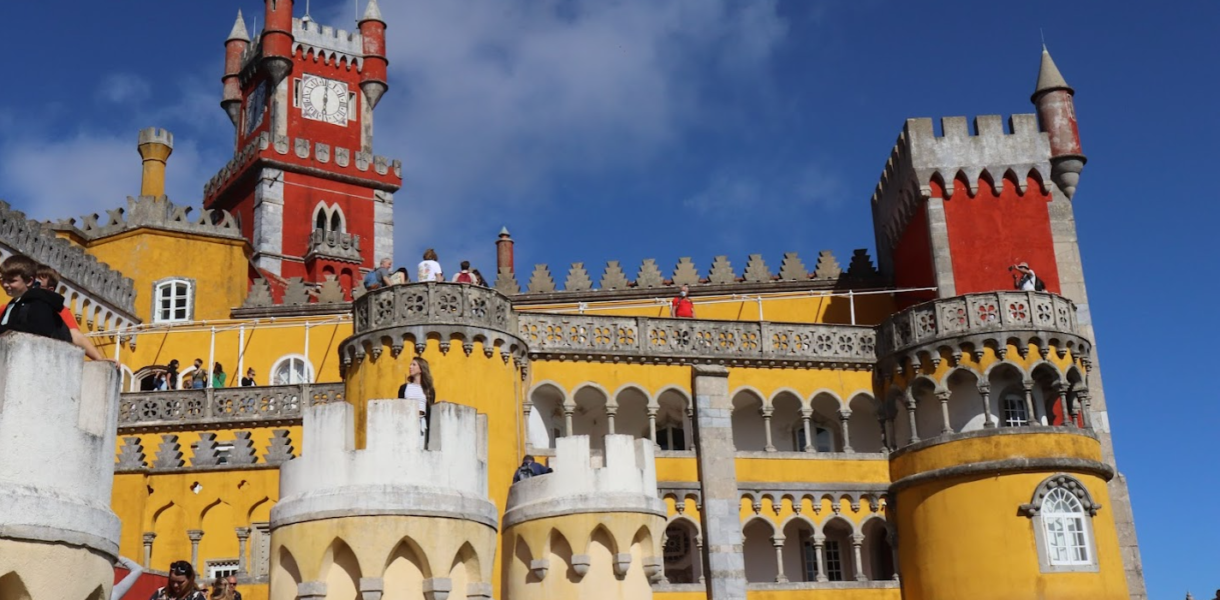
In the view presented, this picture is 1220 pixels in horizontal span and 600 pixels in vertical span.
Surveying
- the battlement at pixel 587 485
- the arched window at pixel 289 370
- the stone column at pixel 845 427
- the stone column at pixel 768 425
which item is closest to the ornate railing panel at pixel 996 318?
the stone column at pixel 845 427

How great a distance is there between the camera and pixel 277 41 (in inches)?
2250

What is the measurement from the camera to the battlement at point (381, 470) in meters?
13.5

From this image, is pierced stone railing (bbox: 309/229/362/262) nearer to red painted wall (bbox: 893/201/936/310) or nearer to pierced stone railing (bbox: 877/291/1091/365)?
red painted wall (bbox: 893/201/936/310)

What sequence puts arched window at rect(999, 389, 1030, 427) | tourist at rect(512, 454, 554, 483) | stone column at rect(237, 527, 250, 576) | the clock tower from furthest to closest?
the clock tower, arched window at rect(999, 389, 1030, 427), stone column at rect(237, 527, 250, 576), tourist at rect(512, 454, 554, 483)

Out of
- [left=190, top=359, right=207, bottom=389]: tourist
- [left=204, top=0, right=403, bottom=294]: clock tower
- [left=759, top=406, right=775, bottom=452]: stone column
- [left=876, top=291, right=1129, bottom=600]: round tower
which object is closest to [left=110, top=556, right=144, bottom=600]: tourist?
[left=759, top=406, right=775, bottom=452]: stone column

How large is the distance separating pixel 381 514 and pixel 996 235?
24.0m

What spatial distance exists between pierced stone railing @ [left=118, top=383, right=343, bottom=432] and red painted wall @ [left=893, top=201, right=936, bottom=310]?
1493 cm

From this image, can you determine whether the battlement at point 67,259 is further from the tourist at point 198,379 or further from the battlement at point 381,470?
the battlement at point 381,470

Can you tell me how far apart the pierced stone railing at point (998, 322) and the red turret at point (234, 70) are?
38.1 meters

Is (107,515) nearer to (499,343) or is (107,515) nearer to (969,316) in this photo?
(499,343)

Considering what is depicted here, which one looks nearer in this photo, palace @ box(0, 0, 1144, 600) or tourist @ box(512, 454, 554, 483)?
tourist @ box(512, 454, 554, 483)

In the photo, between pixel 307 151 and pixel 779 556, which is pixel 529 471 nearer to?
pixel 779 556

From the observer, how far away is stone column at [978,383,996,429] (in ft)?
98.6

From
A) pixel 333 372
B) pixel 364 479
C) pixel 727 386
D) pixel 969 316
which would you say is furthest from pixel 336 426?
pixel 333 372
